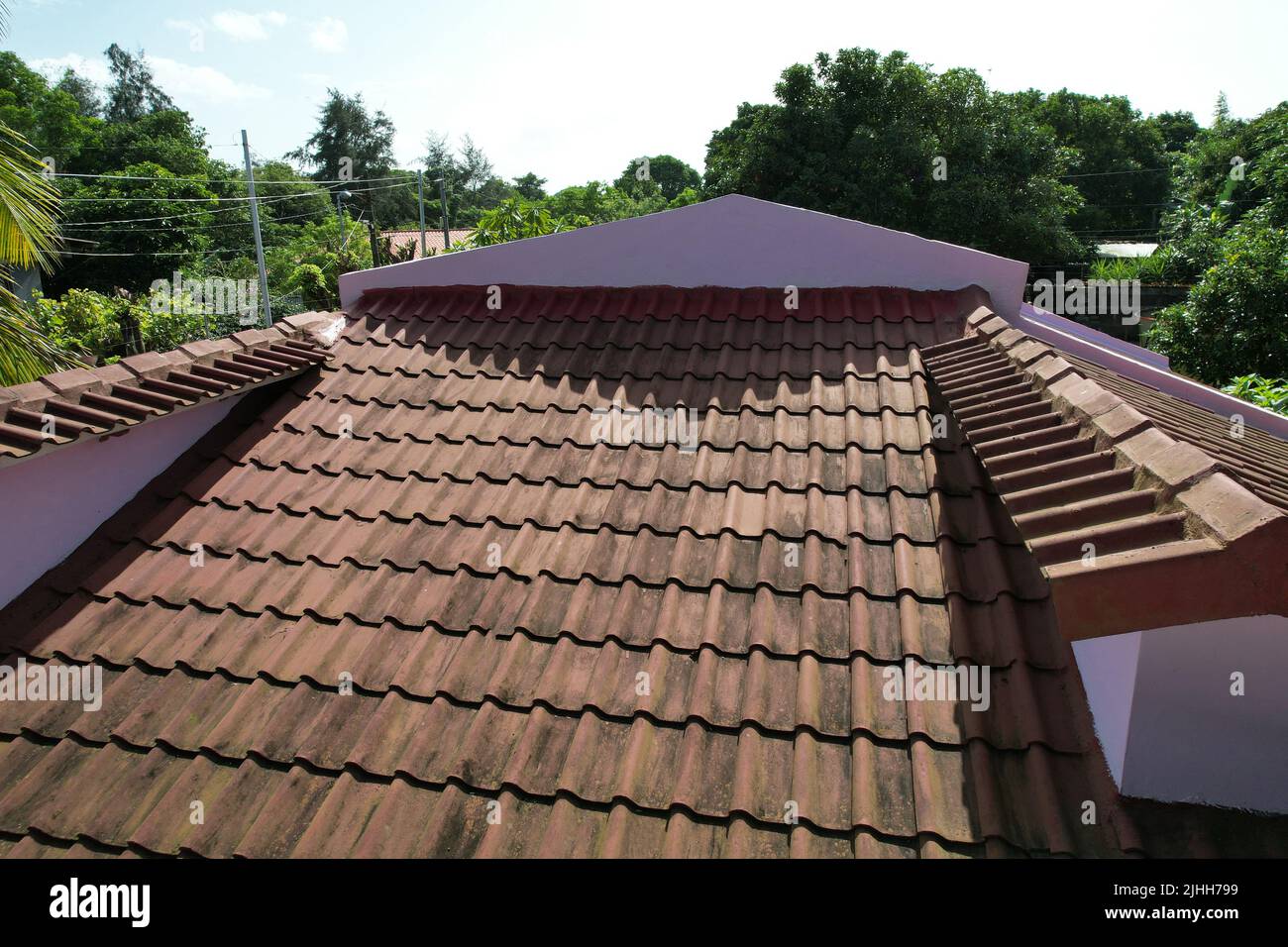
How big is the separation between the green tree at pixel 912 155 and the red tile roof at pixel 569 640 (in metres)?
21.3

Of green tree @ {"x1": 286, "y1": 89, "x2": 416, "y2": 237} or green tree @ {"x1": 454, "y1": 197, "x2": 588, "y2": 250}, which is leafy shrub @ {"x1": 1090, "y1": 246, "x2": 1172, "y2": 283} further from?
green tree @ {"x1": 286, "y1": 89, "x2": 416, "y2": 237}

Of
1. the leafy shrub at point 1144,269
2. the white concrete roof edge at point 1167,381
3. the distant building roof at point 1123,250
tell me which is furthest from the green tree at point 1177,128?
the white concrete roof edge at point 1167,381

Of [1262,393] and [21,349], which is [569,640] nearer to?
[21,349]

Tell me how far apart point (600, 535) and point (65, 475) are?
2.82 metres

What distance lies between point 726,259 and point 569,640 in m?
3.97

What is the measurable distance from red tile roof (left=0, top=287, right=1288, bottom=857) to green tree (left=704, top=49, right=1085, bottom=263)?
21263 mm

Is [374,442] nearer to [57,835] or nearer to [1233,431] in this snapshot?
[57,835]

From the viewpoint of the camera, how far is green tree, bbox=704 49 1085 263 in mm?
24141

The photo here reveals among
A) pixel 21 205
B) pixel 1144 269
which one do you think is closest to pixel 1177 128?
pixel 1144 269

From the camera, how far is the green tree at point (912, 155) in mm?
24141

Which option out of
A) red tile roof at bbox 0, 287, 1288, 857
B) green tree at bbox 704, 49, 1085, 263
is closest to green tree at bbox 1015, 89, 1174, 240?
green tree at bbox 704, 49, 1085, 263

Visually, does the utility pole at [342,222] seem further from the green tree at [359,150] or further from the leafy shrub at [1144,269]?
the leafy shrub at [1144,269]

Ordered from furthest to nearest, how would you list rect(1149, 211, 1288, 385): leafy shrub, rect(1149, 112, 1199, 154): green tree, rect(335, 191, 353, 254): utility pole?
rect(1149, 112, 1199, 154): green tree → rect(335, 191, 353, 254): utility pole → rect(1149, 211, 1288, 385): leafy shrub

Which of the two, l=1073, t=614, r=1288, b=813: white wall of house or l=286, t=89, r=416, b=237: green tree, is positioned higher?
l=286, t=89, r=416, b=237: green tree
